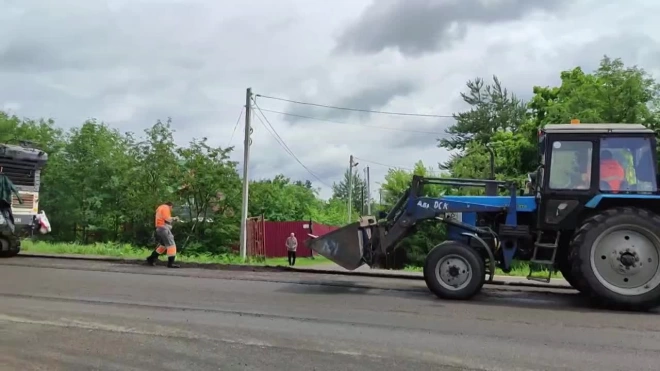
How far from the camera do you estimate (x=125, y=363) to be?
5.77 meters

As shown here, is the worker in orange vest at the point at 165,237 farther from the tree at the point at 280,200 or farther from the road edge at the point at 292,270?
the tree at the point at 280,200

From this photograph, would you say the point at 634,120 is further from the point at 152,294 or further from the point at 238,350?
the point at 238,350

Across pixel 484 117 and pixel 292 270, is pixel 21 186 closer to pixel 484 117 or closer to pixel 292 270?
pixel 292 270

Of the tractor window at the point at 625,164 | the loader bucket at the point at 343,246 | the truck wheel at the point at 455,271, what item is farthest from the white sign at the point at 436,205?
the tractor window at the point at 625,164

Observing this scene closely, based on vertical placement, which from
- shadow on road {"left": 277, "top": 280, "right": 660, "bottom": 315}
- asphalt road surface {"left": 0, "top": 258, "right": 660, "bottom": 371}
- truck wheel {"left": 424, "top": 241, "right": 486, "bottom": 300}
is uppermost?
truck wheel {"left": 424, "top": 241, "right": 486, "bottom": 300}

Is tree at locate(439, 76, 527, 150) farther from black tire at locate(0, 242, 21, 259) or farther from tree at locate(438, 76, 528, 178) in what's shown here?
black tire at locate(0, 242, 21, 259)

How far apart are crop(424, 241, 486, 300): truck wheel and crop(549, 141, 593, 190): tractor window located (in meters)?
1.69

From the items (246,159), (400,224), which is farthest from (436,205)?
(246,159)

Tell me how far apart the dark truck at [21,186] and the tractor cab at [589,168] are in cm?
1426

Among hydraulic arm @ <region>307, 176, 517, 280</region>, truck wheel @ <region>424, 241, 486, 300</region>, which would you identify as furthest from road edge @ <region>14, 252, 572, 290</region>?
truck wheel @ <region>424, 241, 486, 300</region>

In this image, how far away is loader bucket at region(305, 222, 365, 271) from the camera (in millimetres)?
10938

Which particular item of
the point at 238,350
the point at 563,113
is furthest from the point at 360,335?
the point at 563,113

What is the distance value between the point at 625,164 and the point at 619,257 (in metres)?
1.46

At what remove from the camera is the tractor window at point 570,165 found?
31.9ft
